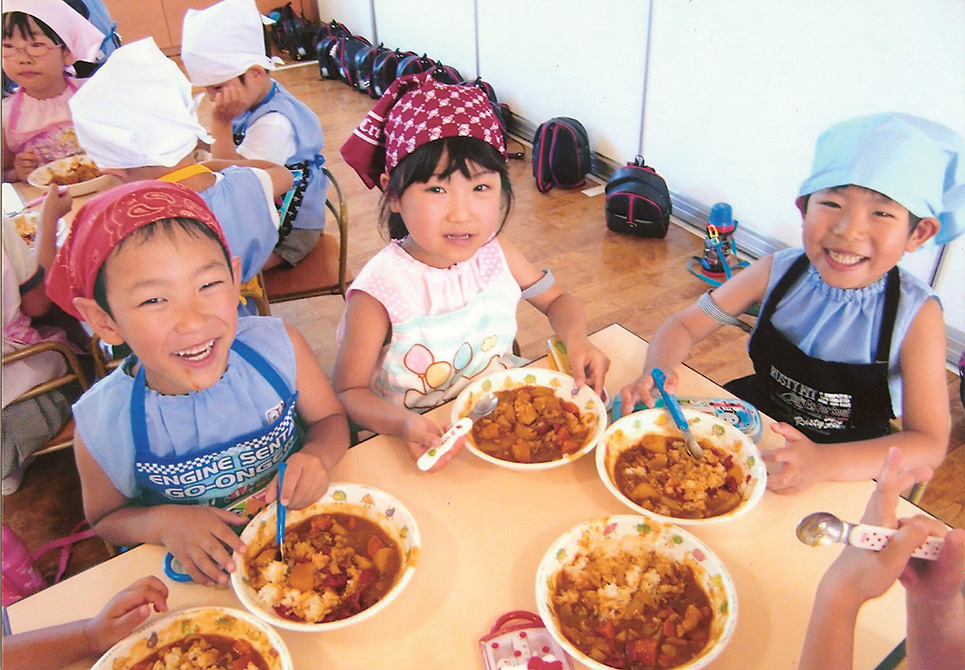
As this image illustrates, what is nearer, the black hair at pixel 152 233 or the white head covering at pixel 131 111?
the black hair at pixel 152 233

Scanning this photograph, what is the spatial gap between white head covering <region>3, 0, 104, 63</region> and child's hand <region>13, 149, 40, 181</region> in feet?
1.45

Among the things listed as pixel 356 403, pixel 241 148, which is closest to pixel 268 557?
pixel 356 403

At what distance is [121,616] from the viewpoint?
92 cm

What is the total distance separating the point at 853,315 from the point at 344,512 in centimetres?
110

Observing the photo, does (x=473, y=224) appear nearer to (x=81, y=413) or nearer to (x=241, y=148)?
(x=81, y=413)

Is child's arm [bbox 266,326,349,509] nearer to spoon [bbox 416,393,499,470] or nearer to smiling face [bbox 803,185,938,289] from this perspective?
spoon [bbox 416,393,499,470]

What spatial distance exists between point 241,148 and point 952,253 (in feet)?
8.57

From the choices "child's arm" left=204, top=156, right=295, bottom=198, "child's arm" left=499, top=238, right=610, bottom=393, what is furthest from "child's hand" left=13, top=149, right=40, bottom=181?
"child's arm" left=499, top=238, right=610, bottom=393

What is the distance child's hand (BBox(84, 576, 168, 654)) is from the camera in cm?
91

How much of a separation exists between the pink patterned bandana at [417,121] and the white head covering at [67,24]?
1665 mm

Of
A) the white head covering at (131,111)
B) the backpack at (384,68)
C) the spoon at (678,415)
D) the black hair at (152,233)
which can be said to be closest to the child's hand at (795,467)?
the spoon at (678,415)

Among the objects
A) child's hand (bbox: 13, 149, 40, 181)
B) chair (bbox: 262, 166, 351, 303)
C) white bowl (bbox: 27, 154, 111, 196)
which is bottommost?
chair (bbox: 262, 166, 351, 303)

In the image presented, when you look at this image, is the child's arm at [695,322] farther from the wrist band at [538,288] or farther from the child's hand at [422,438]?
the child's hand at [422,438]

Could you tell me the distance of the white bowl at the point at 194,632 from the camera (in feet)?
2.90
